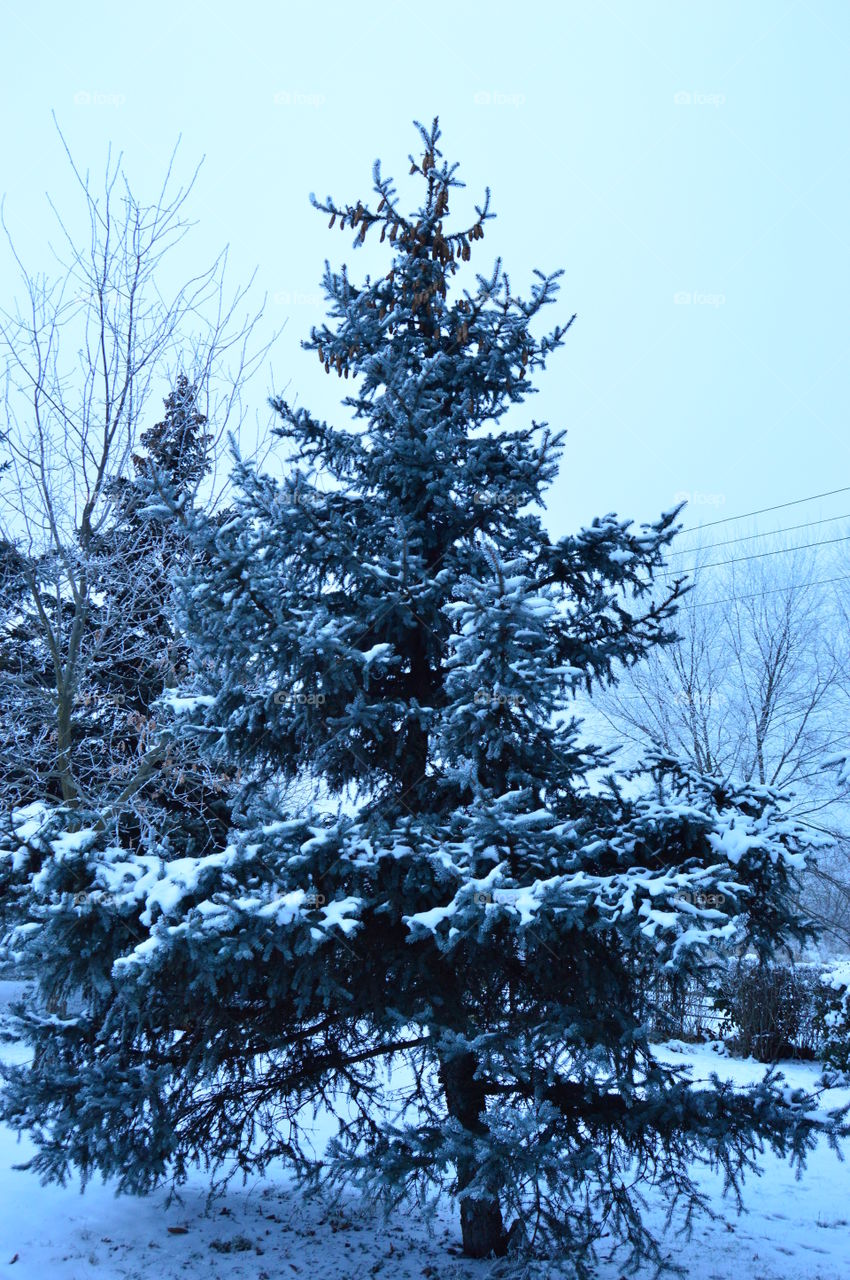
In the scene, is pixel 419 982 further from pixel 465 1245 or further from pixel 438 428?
pixel 438 428

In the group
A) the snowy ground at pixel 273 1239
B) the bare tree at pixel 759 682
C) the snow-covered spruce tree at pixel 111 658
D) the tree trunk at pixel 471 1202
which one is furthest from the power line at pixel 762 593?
the tree trunk at pixel 471 1202

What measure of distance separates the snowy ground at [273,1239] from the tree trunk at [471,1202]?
0.16 meters

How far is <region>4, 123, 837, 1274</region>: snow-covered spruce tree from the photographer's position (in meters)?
3.95

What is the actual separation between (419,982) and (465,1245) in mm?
2136

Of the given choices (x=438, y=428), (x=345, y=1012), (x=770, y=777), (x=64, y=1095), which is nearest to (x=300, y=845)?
(x=345, y=1012)

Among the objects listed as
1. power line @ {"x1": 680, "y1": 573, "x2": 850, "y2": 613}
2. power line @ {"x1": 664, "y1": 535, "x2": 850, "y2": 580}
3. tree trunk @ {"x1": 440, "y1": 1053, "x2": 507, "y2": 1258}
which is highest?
power line @ {"x1": 664, "y1": 535, "x2": 850, "y2": 580}

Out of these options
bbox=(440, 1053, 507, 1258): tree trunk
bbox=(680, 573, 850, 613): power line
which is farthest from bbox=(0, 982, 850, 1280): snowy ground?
bbox=(680, 573, 850, 613): power line

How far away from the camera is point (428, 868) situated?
14.5 feet

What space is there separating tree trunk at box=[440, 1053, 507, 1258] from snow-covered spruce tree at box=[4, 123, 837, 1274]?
0.08 ft

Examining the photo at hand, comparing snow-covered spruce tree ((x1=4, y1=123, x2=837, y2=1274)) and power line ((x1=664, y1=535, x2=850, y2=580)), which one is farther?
power line ((x1=664, y1=535, x2=850, y2=580))

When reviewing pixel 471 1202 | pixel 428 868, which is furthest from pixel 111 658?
pixel 471 1202

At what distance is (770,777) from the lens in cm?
1756

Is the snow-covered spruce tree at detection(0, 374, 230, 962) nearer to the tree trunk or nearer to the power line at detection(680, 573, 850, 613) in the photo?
the tree trunk

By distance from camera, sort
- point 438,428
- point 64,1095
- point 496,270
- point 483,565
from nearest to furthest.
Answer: point 64,1095, point 438,428, point 483,565, point 496,270
